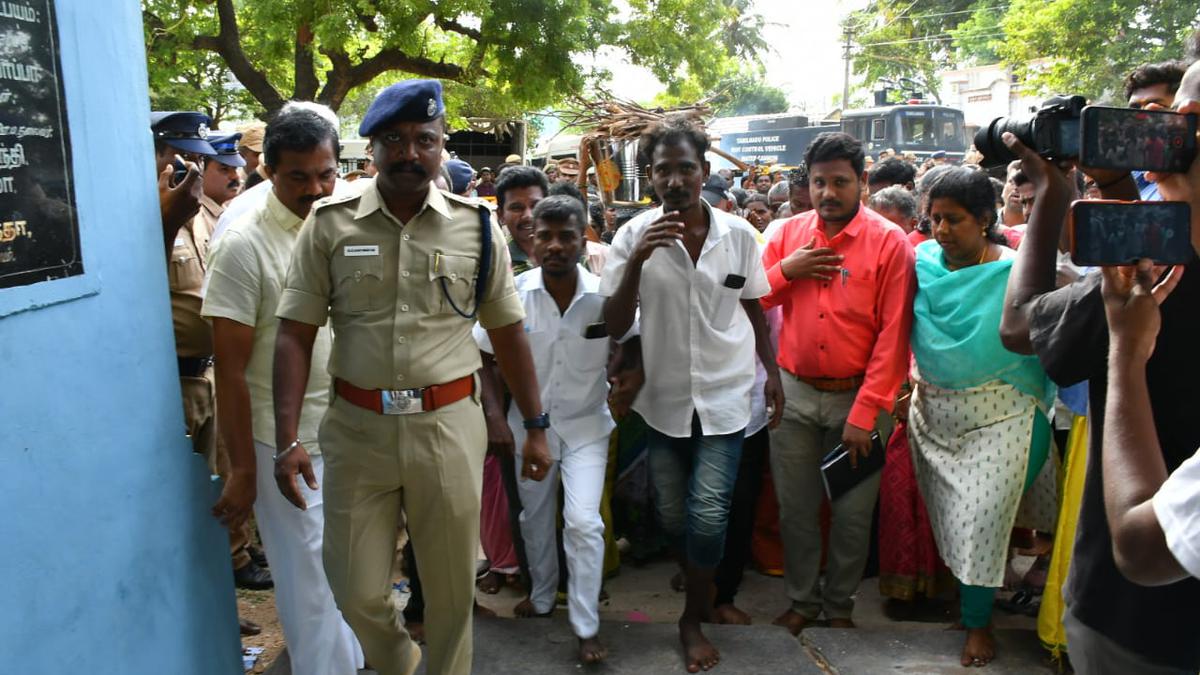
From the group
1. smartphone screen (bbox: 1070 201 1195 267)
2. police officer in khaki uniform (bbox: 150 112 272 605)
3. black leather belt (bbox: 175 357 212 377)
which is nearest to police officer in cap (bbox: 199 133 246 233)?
police officer in khaki uniform (bbox: 150 112 272 605)

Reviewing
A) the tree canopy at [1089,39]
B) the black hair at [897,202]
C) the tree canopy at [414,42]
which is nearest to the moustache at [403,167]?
the black hair at [897,202]

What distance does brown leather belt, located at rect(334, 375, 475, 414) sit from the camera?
267 cm

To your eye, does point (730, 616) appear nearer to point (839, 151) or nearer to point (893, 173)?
point (839, 151)

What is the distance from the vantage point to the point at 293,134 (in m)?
2.96

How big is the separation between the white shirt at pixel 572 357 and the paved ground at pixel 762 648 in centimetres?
76

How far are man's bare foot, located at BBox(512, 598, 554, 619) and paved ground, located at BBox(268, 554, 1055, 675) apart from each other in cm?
7

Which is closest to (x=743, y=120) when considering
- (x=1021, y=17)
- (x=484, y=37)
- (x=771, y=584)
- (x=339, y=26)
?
(x=1021, y=17)

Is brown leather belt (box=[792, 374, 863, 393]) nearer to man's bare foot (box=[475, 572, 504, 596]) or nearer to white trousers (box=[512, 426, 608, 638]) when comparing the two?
white trousers (box=[512, 426, 608, 638])

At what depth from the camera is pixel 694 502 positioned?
3.46 metres

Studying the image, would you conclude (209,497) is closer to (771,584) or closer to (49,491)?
(49,491)

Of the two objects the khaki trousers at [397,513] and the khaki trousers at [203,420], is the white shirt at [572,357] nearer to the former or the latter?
the khaki trousers at [397,513]

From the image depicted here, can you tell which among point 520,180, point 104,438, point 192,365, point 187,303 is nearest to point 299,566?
point 104,438

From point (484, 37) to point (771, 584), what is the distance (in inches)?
461

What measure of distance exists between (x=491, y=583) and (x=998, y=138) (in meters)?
2.98
